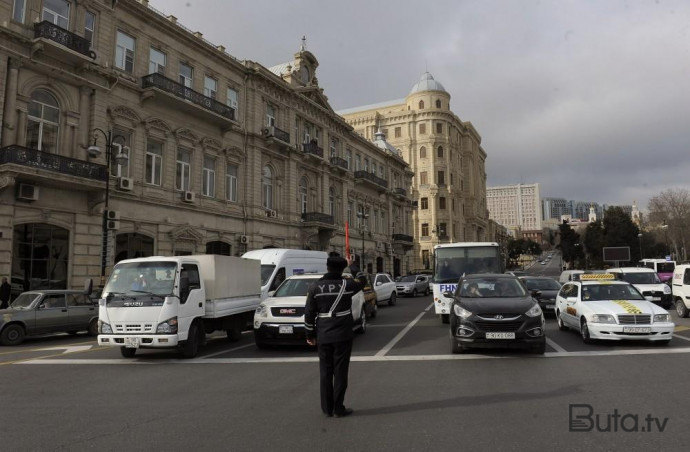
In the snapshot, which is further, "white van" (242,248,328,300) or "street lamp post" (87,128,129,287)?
"street lamp post" (87,128,129,287)

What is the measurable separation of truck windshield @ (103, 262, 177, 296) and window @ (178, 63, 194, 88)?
20333 millimetres

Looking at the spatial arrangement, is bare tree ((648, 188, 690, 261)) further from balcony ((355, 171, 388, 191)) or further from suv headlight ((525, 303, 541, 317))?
suv headlight ((525, 303, 541, 317))

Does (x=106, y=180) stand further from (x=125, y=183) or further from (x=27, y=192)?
(x=27, y=192)

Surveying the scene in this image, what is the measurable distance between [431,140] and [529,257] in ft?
281

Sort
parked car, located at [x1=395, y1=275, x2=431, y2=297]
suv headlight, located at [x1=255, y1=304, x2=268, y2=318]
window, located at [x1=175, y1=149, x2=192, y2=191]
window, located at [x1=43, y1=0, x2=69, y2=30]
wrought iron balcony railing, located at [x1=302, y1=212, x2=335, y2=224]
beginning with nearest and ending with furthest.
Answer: suv headlight, located at [x1=255, y1=304, x2=268, y2=318]
window, located at [x1=43, y1=0, x2=69, y2=30]
window, located at [x1=175, y1=149, x2=192, y2=191]
parked car, located at [x1=395, y1=275, x2=431, y2=297]
wrought iron balcony railing, located at [x1=302, y1=212, x2=335, y2=224]

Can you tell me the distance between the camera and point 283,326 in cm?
1036

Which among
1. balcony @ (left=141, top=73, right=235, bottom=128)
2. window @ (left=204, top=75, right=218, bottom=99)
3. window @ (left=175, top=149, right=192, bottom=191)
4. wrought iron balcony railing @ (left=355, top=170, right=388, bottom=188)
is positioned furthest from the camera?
wrought iron balcony railing @ (left=355, top=170, right=388, bottom=188)

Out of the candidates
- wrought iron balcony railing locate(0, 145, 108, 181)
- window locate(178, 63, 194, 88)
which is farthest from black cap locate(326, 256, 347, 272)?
window locate(178, 63, 194, 88)

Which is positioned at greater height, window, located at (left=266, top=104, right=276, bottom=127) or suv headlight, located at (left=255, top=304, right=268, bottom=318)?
window, located at (left=266, top=104, right=276, bottom=127)

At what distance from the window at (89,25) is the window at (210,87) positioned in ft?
24.8

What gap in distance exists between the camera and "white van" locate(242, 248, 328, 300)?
1631cm

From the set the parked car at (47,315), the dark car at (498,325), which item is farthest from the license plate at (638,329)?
the parked car at (47,315)

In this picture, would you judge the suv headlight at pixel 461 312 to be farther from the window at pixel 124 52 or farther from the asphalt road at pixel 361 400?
the window at pixel 124 52

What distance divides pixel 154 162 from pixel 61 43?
7.21 metres
